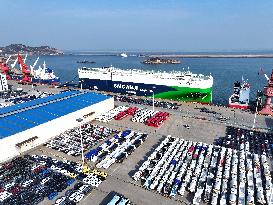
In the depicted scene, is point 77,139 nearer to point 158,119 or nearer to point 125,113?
point 125,113

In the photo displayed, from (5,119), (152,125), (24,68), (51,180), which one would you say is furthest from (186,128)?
(24,68)

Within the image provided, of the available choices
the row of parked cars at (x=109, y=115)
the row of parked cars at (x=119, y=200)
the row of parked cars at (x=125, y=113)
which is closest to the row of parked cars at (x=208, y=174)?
the row of parked cars at (x=119, y=200)

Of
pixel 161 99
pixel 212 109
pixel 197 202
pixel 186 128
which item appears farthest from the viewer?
pixel 161 99

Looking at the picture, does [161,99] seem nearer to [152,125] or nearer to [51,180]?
[152,125]

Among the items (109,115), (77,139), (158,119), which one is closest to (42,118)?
(77,139)

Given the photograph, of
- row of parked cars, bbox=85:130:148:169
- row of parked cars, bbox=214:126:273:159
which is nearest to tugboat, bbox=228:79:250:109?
row of parked cars, bbox=214:126:273:159

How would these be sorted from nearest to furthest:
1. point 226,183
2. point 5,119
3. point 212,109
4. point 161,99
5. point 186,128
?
point 226,183, point 5,119, point 186,128, point 212,109, point 161,99
